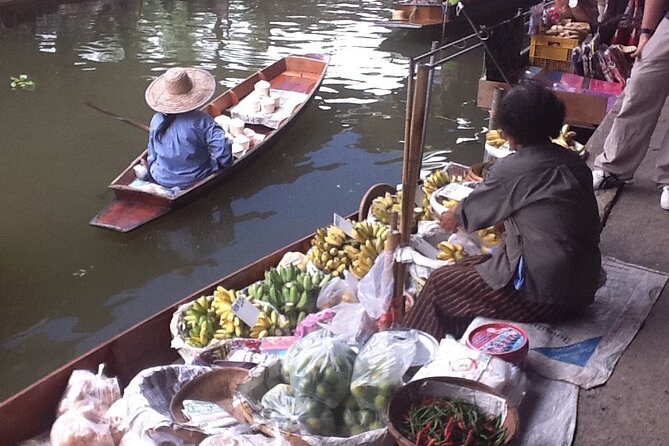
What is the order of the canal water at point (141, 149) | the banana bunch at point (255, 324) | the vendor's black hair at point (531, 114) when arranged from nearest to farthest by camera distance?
the vendor's black hair at point (531, 114) < the banana bunch at point (255, 324) < the canal water at point (141, 149)

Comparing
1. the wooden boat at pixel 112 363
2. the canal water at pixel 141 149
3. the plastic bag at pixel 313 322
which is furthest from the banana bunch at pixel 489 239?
the canal water at pixel 141 149

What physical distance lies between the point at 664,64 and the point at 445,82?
7.54m

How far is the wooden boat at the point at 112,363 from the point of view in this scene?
2811mm

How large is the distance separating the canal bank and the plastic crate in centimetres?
367

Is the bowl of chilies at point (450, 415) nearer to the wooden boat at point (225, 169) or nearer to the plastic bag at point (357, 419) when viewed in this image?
the plastic bag at point (357, 419)

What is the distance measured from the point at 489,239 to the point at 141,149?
537 cm

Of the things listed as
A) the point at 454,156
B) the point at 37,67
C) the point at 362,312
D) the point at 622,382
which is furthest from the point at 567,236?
the point at 37,67

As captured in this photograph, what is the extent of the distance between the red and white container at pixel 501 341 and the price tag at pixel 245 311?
1083 millimetres

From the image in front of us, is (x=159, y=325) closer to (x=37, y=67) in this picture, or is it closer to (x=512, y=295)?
(x=512, y=295)

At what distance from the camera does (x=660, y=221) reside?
11.8 ft

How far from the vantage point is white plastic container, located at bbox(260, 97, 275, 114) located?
7641mm

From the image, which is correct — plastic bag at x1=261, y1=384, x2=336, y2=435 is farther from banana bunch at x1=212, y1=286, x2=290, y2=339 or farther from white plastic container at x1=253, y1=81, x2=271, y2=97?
white plastic container at x1=253, y1=81, x2=271, y2=97

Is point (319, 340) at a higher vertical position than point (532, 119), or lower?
lower

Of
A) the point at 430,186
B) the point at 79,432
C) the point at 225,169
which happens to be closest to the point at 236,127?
the point at 225,169
